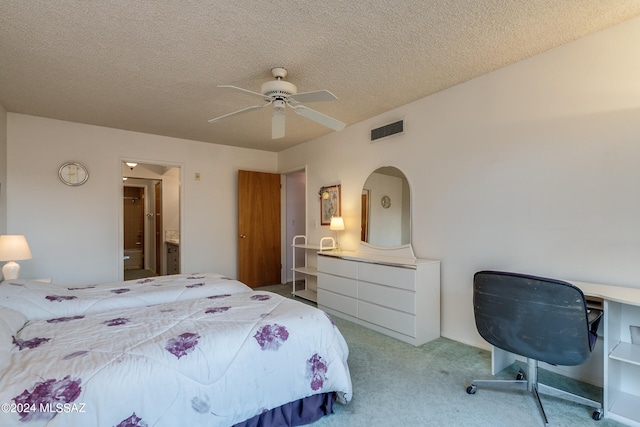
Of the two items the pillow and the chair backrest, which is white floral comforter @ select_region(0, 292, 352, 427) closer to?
the pillow

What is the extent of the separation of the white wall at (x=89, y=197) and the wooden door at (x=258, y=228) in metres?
0.33

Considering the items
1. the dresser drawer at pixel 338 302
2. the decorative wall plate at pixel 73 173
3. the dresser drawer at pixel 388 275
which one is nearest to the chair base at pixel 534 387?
the dresser drawer at pixel 388 275

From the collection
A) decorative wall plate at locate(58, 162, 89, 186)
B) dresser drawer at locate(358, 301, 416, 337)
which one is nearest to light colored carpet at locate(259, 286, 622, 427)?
dresser drawer at locate(358, 301, 416, 337)

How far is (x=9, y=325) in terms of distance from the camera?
161cm

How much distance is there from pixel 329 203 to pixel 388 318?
200cm

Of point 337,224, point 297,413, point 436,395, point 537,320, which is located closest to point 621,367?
point 537,320

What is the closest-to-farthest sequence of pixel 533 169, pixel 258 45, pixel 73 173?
1. pixel 258 45
2. pixel 533 169
3. pixel 73 173

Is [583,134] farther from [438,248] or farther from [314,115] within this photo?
[314,115]

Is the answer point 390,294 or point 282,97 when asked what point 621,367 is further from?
point 282,97

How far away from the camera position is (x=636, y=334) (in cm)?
194

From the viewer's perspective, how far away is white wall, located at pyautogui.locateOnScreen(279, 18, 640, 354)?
83.0 inches

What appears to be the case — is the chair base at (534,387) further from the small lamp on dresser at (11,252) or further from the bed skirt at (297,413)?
the small lamp on dresser at (11,252)

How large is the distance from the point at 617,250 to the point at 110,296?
3.58 m

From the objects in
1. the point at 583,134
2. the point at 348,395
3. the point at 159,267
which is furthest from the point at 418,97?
the point at 159,267
